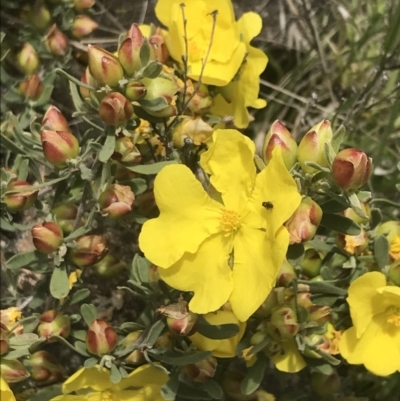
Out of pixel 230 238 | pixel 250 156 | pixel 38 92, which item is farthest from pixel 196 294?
pixel 38 92

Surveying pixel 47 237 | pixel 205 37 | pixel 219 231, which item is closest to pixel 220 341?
pixel 219 231

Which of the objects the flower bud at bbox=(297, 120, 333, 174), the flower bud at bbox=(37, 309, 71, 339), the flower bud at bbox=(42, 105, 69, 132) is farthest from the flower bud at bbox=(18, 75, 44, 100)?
the flower bud at bbox=(297, 120, 333, 174)

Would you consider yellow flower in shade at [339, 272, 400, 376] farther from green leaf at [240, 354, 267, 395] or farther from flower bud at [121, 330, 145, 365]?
flower bud at [121, 330, 145, 365]

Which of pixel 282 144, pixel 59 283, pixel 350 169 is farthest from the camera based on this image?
pixel 59 283

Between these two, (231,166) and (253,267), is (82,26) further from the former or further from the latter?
(253,267)

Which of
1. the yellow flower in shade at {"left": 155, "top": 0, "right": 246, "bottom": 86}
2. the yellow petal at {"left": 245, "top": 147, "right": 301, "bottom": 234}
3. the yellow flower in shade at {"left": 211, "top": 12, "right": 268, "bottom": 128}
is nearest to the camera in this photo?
the yellow petal at {"left": 245, "top": 147, "right": 301, "bottom": 234}
